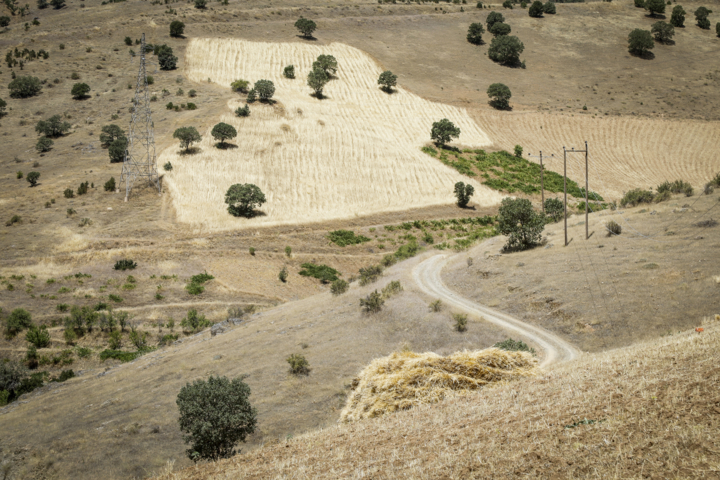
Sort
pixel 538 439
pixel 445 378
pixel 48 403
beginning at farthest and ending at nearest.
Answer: pixel 48 403, pixel 445 378, pixel 538 439

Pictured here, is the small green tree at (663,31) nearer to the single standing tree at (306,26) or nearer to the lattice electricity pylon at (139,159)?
the single standing tree at (306,26)

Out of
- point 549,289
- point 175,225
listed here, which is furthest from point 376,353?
point 175,225

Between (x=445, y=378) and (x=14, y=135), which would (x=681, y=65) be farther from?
(x=14, y=135)

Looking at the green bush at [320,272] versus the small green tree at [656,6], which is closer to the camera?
the green bush at [320,272]

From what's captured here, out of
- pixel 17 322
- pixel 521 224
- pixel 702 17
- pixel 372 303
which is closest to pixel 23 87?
pixel 17 322

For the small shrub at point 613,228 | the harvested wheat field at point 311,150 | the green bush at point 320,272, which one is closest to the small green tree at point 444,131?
the harvested wheat field at point 311,150
